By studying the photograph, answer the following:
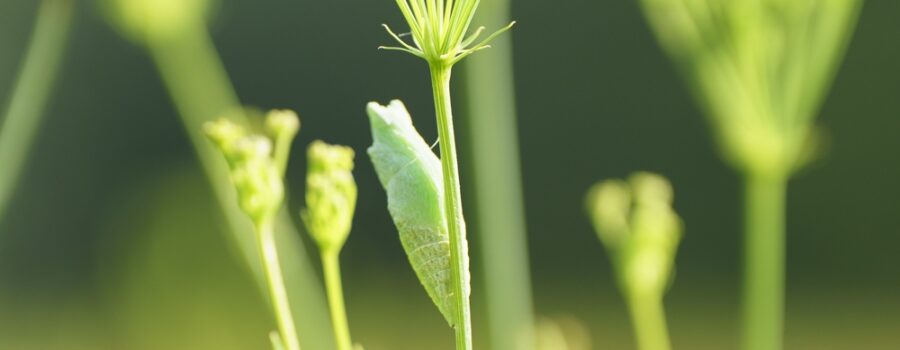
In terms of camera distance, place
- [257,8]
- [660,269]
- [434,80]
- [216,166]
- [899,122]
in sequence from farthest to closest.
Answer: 1. [257,8]
2. [899,122]
3. [216,166]
4. [660,269]
5. [434,80]

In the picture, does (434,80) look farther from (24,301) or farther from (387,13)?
(24,301)

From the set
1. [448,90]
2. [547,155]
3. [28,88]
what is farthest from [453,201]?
[547,155]

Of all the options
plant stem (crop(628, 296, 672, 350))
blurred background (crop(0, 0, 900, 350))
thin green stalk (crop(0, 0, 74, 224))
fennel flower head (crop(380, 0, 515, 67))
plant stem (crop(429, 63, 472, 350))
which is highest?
blurred background (crop(0, 0, 900, 350))

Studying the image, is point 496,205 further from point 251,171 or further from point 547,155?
point 547,155

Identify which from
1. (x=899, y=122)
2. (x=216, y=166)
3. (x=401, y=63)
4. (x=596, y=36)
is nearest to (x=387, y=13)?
(x=401, y=63)

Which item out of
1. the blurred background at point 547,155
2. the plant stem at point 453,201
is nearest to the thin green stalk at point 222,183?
the plant stem at point 453,201

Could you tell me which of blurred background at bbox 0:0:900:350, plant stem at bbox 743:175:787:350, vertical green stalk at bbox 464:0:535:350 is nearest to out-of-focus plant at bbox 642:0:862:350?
plant stem at bbox 743:175:787:350

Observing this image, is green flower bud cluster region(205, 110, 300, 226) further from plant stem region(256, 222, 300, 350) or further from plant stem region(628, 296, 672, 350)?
plant stem region(628, 296, 672, 350)
